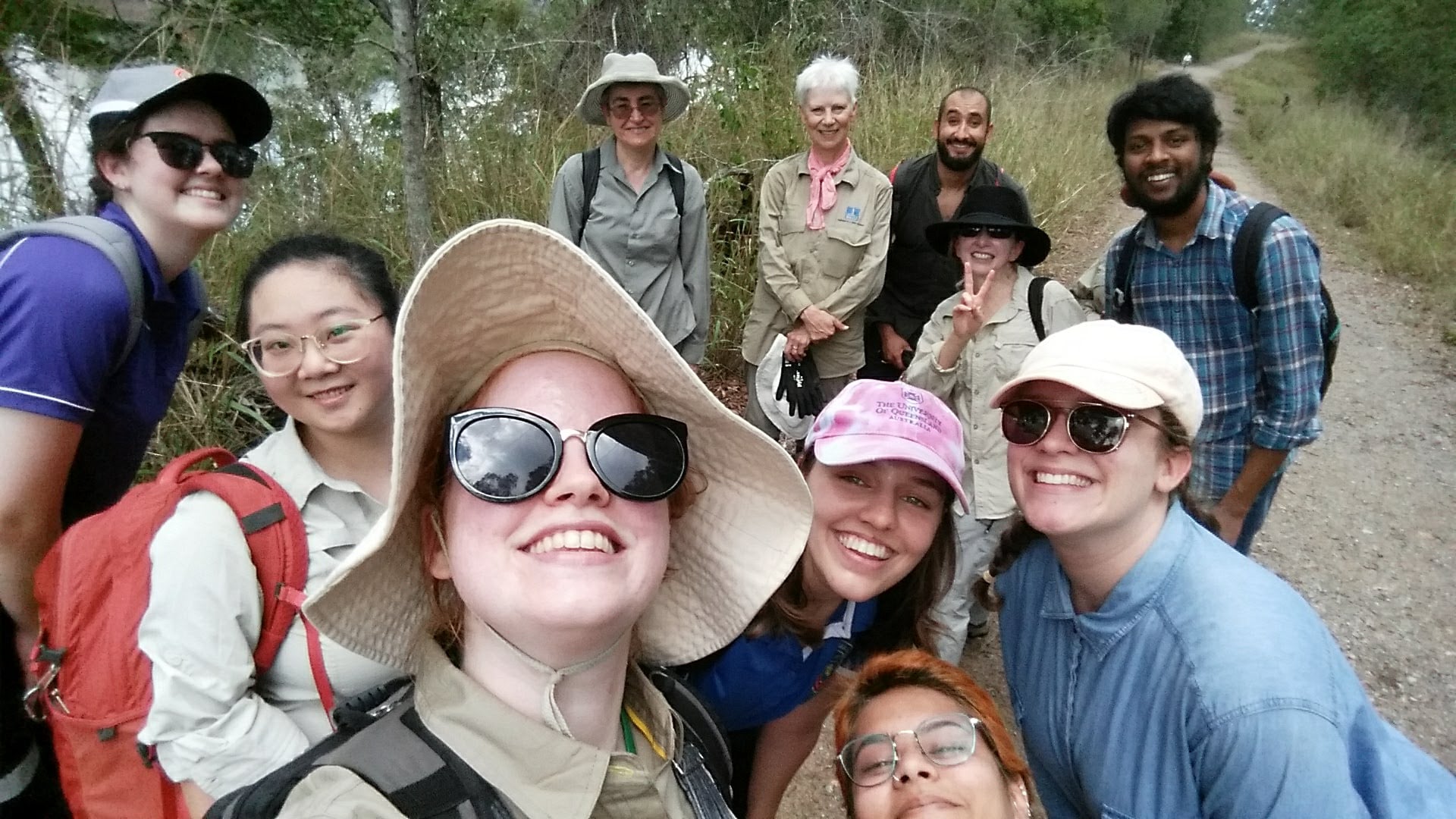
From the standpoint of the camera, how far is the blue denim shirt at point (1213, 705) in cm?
116

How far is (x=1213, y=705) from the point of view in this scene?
4.04ft

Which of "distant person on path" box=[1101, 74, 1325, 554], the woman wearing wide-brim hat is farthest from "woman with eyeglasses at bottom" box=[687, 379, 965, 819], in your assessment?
"distant person on path" box=[1101, 74, 1325, 554]

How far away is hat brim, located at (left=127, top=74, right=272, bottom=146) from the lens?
1618mm

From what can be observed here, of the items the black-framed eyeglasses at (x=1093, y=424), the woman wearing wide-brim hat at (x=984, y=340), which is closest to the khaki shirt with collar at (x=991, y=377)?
the woman wearing wide-brim hat at (x=984, y=340)

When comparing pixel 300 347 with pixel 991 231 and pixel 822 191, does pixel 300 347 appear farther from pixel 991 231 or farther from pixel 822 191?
pixel 822 191

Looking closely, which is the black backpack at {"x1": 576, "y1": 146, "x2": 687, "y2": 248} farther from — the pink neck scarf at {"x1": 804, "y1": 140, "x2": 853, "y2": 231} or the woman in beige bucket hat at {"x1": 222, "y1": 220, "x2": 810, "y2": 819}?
the woman in beige bucket hat at {"x1": 222, "y1": 220, "x2": 810, "y2": 819}

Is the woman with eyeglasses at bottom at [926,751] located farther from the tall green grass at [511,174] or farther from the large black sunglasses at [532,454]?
the tall green grass at [511,174]

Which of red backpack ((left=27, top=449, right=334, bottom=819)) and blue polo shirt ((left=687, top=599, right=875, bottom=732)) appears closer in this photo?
red backpack ((left=27, top=449, right=334, bottom=819))

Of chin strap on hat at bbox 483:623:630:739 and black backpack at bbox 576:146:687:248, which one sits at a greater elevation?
black backpack at bbox 576:146:687:248

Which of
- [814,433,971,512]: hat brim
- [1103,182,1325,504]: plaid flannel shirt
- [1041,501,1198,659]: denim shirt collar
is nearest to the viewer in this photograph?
[1041,501,1198,659]: denim shirt collar

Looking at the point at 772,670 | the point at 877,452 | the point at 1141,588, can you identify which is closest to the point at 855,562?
the point at 877,452

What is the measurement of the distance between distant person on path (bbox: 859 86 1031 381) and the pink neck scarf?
34 cm

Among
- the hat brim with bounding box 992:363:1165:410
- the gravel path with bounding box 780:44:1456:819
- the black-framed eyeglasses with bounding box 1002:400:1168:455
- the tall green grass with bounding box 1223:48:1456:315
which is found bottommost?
the gravel path with bounding box 780:44:1456:819

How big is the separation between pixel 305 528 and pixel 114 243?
0.70 metres
